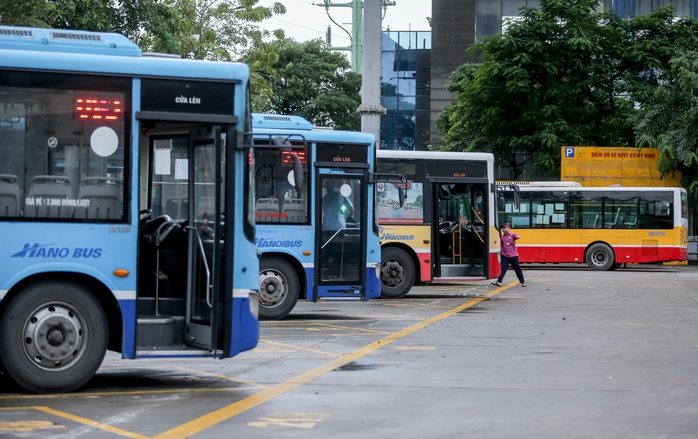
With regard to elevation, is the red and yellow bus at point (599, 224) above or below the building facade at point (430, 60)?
below

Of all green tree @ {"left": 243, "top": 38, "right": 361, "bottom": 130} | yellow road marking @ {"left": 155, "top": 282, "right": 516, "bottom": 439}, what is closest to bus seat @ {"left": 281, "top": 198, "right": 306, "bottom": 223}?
yellow road marking @ {"left": 155, "top": 282, "right": 516, "bottom": 439}

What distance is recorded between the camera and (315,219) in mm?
19062

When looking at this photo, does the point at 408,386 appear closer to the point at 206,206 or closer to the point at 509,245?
the point at 206,206

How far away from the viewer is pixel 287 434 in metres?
8.20

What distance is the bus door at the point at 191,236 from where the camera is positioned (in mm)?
10680

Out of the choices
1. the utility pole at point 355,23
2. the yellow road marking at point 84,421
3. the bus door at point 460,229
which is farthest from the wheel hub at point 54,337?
the utility pole at point 355,23

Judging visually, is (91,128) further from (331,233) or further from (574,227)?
(574,227)

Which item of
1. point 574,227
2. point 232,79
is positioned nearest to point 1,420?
point 232,79

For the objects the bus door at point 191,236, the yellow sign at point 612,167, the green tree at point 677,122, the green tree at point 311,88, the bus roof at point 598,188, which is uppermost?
the green tree at point 311,88

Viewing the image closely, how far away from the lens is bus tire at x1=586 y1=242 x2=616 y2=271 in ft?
136

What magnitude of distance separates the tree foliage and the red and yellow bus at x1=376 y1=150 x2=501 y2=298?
74.5 feet

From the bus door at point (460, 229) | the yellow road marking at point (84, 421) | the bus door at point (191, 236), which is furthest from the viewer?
the bus door at point (460, 229)

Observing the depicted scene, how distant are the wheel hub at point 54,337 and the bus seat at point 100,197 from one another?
2.78ft

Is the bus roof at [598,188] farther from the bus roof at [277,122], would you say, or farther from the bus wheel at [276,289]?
the bus wheel at [276,289]
